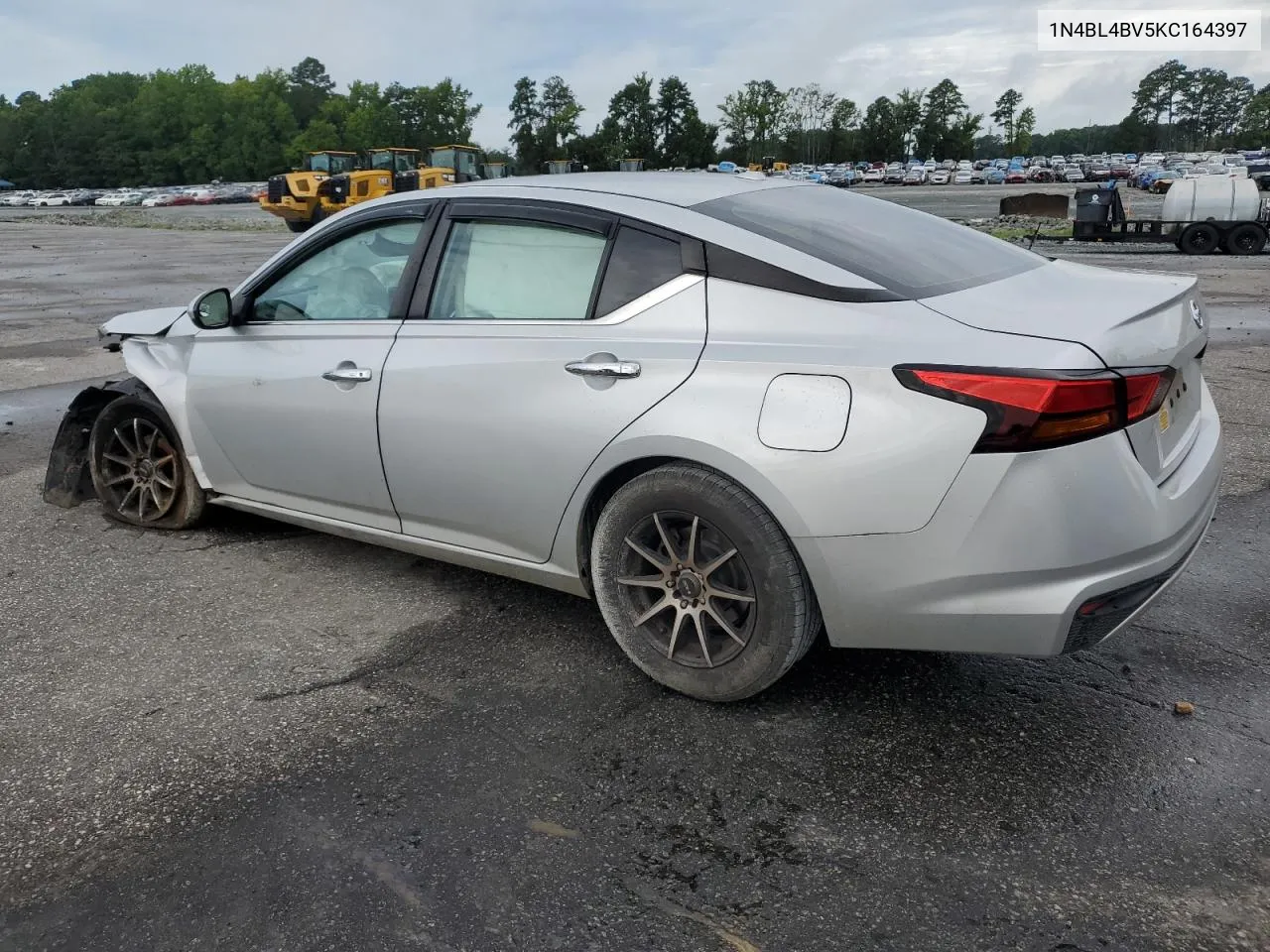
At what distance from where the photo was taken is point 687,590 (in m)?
3.21

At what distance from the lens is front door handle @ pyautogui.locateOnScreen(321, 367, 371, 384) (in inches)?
151

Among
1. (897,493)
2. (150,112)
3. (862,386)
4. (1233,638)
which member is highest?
(150,112)

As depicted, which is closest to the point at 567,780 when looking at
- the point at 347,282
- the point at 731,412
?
the point at 731,412

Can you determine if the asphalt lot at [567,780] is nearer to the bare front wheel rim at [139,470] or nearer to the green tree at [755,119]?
the bare front wheel rim at [139,470]

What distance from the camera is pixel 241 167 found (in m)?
126

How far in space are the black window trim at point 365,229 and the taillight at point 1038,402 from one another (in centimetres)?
198

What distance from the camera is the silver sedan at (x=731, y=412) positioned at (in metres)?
2.73

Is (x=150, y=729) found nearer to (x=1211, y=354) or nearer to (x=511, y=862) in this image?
(x=511, y=862)

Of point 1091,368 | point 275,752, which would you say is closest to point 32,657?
point 275,752

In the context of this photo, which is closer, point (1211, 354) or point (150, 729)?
point (150, 729)

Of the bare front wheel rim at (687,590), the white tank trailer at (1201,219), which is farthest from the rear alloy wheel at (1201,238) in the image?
the bare front wheel rim at (687,590)

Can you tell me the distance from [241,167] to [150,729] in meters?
136

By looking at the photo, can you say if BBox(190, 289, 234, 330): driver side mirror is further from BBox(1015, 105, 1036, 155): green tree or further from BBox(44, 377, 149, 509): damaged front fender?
BBox(1015, 105, 1036, 155): green tree

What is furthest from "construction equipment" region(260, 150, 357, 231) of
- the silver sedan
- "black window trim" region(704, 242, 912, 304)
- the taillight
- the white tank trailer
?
the taillight
